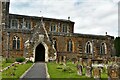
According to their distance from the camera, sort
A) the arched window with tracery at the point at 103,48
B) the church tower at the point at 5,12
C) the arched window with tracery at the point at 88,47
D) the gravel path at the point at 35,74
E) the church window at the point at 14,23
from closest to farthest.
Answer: the gravel path at the point at 35,74 → the church tower at the point at 5,12 → the arched window with tracery at the point at 88,47 → the church window at the point at 14,23 → the arched window with tracery at the point at 103,48

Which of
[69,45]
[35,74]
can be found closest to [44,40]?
[69,45]

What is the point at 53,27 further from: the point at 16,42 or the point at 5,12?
the point at 16,42

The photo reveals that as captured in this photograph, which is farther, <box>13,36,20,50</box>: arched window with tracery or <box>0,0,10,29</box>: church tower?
<box>0,0,10,29</box>: church tower

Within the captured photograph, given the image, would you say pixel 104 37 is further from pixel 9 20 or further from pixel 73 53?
pixel 9 20

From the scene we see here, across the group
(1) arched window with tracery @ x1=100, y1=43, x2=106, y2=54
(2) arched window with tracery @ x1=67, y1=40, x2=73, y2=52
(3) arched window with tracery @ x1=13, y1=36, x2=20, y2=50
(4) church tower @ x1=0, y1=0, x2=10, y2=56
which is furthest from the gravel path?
(1) arched window with tracery @ x1=100, y1=43, x2=106, y2=54

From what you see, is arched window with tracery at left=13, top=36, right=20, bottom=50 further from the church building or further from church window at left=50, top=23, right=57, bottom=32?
church window at left=50, top=23, right=57, bottom=32

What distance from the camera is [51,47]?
5172 centimetres

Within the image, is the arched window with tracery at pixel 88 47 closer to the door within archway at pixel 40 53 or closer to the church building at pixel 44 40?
the church building at pixel 44 40

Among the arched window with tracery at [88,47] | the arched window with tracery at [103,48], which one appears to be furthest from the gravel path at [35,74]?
the arched window with tracery at [103,48]

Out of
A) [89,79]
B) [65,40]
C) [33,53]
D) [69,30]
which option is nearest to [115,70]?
[89,79]

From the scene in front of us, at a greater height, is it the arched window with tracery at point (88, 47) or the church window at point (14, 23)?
the church window at point (14, 23)

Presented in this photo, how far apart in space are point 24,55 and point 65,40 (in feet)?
30.3

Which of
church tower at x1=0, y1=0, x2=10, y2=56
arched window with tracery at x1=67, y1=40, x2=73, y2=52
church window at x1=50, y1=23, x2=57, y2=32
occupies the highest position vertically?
church tower at x1=0, y1=0, x2=10, y2=56

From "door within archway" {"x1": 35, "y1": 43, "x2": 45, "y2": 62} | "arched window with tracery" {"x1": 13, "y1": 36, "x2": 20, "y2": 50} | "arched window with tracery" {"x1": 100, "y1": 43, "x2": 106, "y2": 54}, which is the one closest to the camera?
"arched window with tracery" {"x1": 13, "y1": 36, "x2": 20, "y2": 50}
